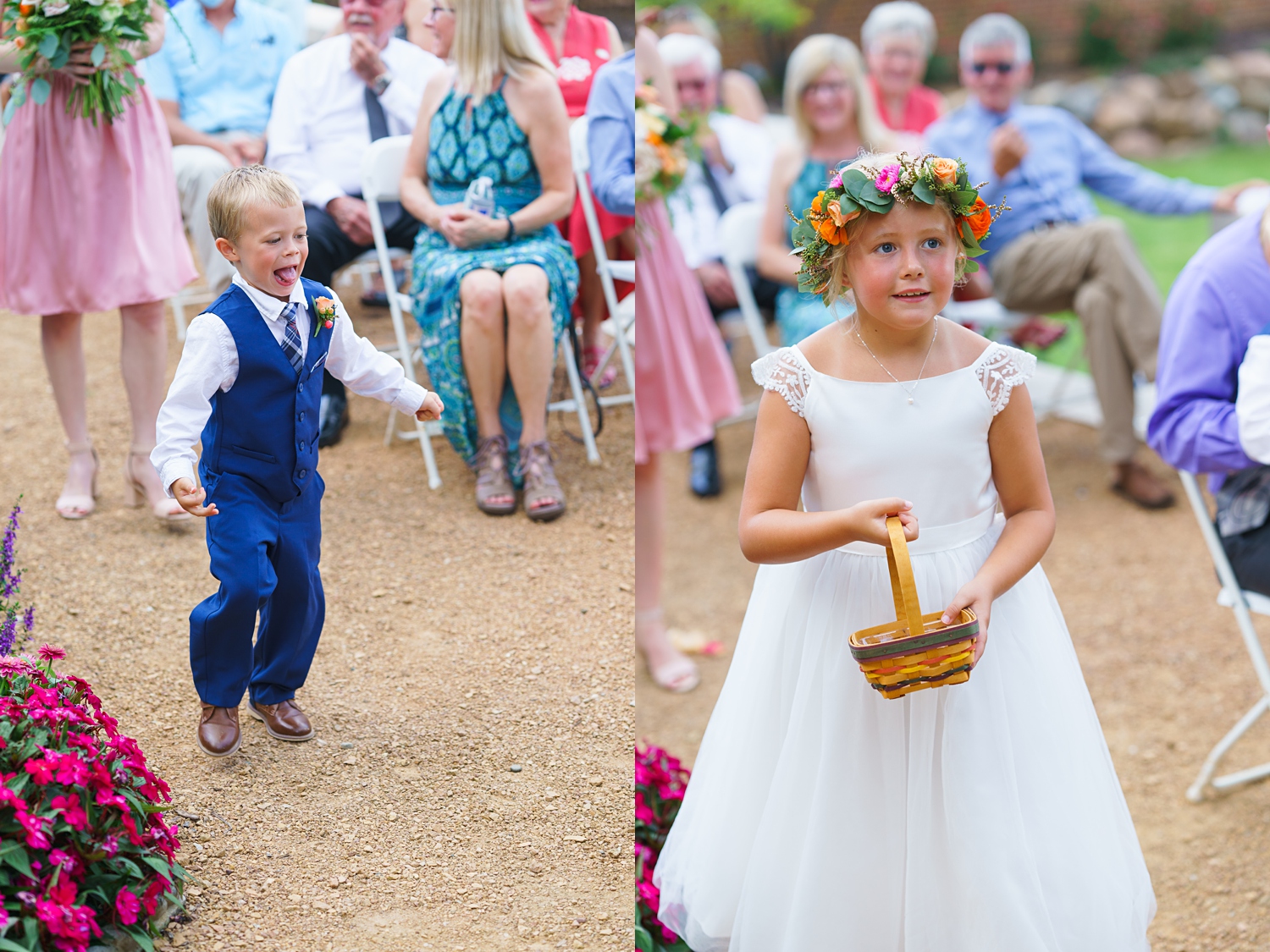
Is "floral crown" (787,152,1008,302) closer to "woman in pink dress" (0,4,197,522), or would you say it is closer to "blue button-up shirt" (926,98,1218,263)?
"woman in pink dress" (0,4,197,522)

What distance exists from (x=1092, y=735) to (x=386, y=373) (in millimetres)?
1542

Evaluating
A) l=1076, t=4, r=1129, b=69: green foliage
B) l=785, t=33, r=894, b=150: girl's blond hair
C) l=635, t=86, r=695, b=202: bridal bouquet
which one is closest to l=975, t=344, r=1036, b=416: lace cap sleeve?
l=635, t=86, r=695, b=202: bridal bouquet

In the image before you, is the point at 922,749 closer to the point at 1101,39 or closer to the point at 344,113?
the point at 344,113

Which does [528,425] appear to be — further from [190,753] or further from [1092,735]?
[1092,735]

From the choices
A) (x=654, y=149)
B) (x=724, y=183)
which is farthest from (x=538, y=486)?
(x=724, y=183)

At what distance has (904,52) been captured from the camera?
770 cm

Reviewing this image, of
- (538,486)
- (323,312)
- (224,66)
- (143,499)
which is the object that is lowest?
(538,486)

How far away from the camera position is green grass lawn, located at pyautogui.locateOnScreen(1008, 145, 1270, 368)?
8.85 m

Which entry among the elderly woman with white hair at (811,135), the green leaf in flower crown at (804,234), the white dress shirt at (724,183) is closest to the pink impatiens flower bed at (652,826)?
the green leaf in flower crown at (804,234)

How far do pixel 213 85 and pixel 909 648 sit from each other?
1.94m

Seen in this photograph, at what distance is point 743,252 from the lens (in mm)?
6789

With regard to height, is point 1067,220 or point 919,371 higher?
point 919,371

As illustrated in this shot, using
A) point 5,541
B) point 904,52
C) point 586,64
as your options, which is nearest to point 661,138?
point 586,64

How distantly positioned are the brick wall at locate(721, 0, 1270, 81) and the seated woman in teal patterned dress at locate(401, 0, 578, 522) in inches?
577
